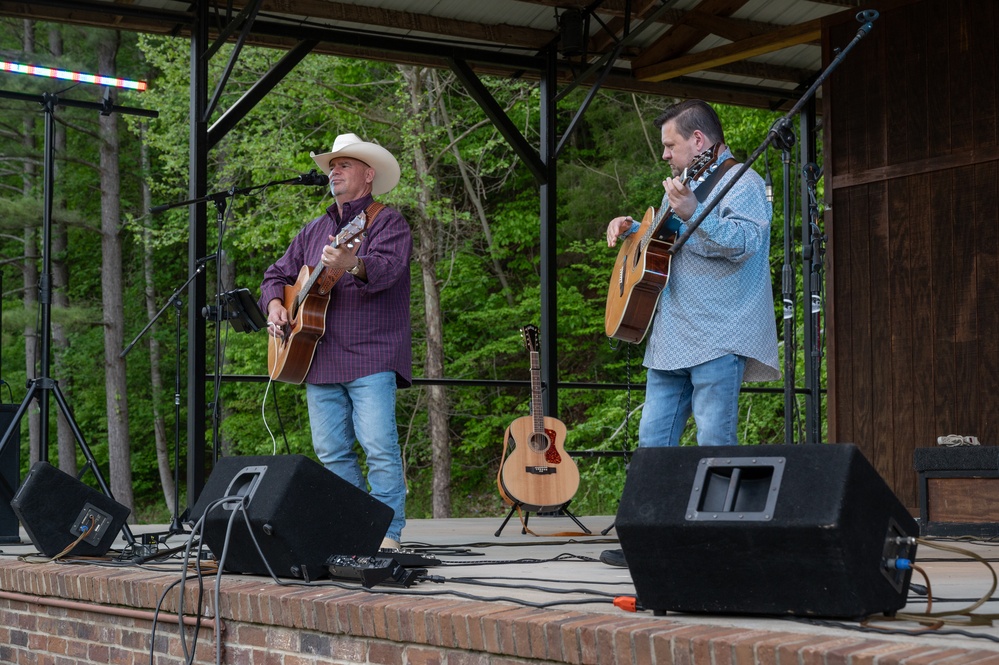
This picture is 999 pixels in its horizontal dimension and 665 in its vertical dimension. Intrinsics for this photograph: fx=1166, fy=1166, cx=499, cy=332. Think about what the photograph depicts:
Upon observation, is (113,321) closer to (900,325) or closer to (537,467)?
(537,467)

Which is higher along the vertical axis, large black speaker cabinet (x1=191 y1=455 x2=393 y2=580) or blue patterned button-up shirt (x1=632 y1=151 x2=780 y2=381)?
blue patterned button-up shirt (x1=632 y1=151 x2=780 y2=381)

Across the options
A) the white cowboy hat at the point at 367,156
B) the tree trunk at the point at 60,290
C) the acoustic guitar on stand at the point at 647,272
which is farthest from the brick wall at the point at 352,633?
the tree trunk at the point at 60,290

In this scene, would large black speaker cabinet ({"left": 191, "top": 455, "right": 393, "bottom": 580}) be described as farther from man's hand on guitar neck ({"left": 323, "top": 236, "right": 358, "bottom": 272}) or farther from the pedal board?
man's hand on guitar neck ({"left": 323, "top": 236, "right": 358, "bottom": 272})

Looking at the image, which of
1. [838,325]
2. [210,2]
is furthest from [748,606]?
[210,2]

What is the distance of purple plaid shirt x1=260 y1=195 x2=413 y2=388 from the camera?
14.3ft

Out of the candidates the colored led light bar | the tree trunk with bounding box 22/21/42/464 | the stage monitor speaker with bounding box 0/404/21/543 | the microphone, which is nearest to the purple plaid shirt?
the microphone

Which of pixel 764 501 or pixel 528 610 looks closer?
pixel 764 501

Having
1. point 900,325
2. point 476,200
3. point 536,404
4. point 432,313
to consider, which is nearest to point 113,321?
point 432,313

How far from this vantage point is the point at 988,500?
219 inches

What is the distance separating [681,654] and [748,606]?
8.8 inches

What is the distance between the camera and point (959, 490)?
18.8ft

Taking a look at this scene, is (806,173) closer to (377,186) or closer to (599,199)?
(377,186)

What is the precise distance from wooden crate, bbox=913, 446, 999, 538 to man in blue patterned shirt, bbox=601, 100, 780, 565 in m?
2.39

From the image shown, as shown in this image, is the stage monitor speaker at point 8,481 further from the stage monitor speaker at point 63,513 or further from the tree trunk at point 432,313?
the tree trunk at point 432,313
